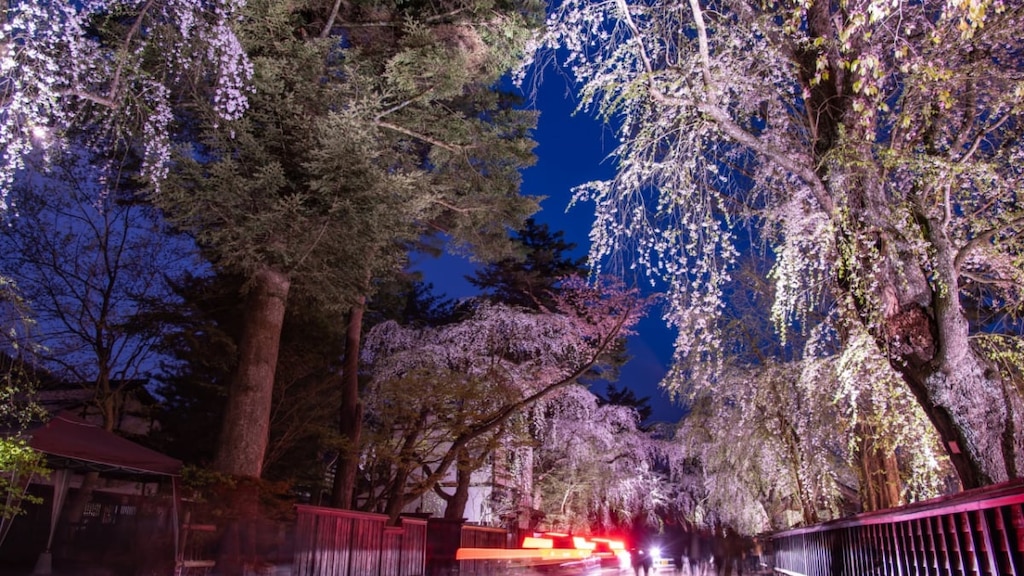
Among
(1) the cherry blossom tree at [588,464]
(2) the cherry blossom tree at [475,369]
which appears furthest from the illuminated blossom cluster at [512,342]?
(1) the cherry blossom tree at [588,464]

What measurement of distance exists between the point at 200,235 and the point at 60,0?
5164 mm

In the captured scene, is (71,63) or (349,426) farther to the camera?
(349,426)

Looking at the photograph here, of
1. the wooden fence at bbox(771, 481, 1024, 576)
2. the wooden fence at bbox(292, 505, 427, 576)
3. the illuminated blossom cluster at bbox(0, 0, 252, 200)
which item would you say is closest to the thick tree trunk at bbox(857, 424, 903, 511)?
the wooden fence at bbox(771, 481, 1024, 576)

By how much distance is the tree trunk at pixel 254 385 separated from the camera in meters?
11.1

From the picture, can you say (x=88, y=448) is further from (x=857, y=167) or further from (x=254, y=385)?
(x=857, y=167)

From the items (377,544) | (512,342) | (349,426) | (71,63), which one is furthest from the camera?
(512,342)

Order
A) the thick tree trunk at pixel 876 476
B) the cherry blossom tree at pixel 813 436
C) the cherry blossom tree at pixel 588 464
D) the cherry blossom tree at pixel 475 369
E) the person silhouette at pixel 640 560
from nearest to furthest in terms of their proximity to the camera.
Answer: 1. the cherry blossom tree at pixel 813 436
2. the thick tree trunk at pixel 876 476
3. the cherry blossom tree at pixel 475 369
4. the person silhouette at pixel 640 560
5. the cherry blossom tree at pixel 588 464

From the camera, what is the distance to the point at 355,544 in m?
9.85

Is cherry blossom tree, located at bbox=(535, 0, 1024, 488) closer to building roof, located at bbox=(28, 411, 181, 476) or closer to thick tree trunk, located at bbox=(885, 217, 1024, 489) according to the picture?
thick tree trunk, located at bbox=(885, 217, 1024, 489)

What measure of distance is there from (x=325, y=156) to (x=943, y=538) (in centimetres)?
962

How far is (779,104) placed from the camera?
7480mm

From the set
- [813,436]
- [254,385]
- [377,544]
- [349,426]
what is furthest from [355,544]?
[813,436]

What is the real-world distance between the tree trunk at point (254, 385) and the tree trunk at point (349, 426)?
5.70ft

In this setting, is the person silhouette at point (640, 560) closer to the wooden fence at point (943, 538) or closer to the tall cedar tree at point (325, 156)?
the tall cedar tree at point (325, 156)
